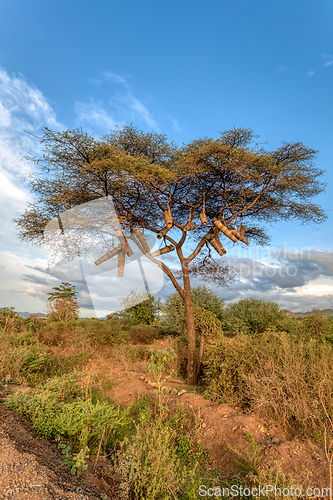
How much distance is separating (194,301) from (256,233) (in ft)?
11.8

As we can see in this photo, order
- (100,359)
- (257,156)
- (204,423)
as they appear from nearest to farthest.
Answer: (204,423), (257,156), (100,359)

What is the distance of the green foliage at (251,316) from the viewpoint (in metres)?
10.8

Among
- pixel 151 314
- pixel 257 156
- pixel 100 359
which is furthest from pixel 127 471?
pixel 151 314

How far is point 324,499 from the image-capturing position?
108 inches

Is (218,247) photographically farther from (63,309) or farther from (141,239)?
(63,309)

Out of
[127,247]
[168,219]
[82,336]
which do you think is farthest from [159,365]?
[82,336]

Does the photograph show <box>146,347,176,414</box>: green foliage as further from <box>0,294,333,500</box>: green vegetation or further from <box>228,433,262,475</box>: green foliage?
<box>228,433,262,475</box>: green foliage

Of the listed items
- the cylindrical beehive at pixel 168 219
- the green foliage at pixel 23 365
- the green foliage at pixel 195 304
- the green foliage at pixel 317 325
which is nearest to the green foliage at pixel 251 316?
the green foliage at pixel 195 304

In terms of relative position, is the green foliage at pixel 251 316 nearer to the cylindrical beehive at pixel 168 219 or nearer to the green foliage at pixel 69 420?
the cylindrical beehive at pixel 168 219

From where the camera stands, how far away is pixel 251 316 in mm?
11141

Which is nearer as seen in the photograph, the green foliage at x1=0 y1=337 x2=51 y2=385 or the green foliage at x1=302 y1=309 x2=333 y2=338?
the green foliage at x1=0 y1=337 x2=51 y2=385

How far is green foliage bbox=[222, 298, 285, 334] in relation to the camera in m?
10.8

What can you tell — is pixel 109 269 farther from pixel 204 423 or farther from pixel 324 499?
pixel 324 499

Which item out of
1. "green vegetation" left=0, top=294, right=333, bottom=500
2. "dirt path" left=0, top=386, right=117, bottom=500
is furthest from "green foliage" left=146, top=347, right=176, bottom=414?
"dirt path" left=0, top=386, right=117, bottom=500
